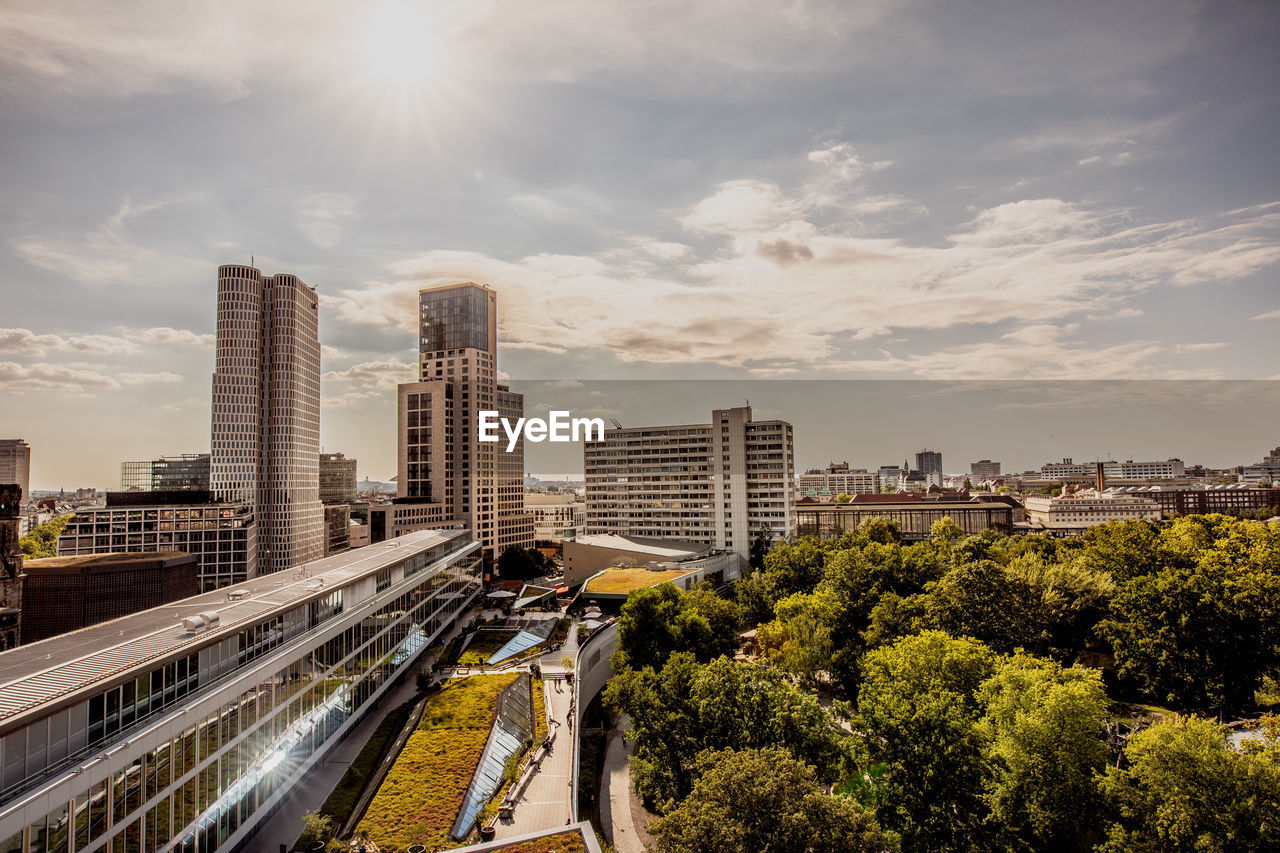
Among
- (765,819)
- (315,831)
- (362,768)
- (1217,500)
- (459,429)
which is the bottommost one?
(362,768)

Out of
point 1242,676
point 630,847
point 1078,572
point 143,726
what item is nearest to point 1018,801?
point 630,847

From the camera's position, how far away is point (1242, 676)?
3288 centimetres

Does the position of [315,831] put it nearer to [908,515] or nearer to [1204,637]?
[1204,637]

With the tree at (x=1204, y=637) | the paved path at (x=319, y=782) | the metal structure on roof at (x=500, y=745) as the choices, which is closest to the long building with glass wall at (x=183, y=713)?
the paved path at (x=319, y=782)

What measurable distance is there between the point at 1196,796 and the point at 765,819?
519 inches

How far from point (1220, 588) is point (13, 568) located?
219ft

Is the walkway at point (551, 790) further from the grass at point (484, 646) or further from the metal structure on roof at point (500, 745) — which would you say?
the grass at point (484, 646)

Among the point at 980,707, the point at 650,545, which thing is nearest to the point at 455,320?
the point at 650,545

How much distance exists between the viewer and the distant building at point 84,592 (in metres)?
46.5

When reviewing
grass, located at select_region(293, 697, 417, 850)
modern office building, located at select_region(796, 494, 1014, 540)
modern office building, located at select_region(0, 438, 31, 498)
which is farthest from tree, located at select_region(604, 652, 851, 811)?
modern office building, located at select_region(0, 438, 31, 498)

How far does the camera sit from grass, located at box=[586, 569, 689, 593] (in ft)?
205

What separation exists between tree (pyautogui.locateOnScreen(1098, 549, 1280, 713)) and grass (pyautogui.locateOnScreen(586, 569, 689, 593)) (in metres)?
35.7

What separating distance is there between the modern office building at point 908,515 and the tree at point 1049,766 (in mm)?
84789

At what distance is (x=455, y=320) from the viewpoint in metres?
101
